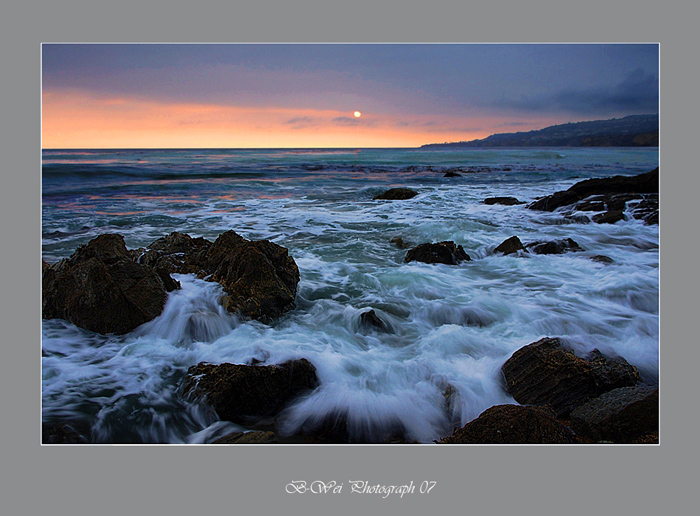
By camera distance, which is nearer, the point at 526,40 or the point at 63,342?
the point at 526,40

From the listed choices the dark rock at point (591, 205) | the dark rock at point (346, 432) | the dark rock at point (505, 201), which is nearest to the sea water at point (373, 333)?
the dark rock at point (346, 432)

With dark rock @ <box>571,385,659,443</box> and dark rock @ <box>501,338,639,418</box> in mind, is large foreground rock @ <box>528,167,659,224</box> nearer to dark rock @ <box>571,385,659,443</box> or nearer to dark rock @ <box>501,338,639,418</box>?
dark rock @ <box>501,338,639,418</box>

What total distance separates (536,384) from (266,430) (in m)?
1.78

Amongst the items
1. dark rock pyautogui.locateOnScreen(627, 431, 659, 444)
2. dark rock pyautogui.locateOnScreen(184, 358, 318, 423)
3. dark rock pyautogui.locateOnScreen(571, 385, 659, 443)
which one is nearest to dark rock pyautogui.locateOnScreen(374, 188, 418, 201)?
dark rock pyautogui.locateOnScreen(184, 358, 318, 423)

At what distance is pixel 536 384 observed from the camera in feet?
8.67

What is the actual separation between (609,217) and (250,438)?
8512 mm

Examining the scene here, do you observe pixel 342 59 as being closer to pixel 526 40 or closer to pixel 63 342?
pixel 526 40

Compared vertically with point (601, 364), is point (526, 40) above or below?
above

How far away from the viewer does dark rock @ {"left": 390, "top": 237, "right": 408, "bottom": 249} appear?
253 inches

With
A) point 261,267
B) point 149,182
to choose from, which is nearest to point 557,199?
point 261,267

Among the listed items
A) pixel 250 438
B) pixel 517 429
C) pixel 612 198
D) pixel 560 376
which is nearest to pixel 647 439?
pixel 560 376

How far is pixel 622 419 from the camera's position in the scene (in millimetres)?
2285

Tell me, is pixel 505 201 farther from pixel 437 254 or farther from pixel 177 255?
pixel 177 255

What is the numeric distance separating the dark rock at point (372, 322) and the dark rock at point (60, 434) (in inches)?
85.6
